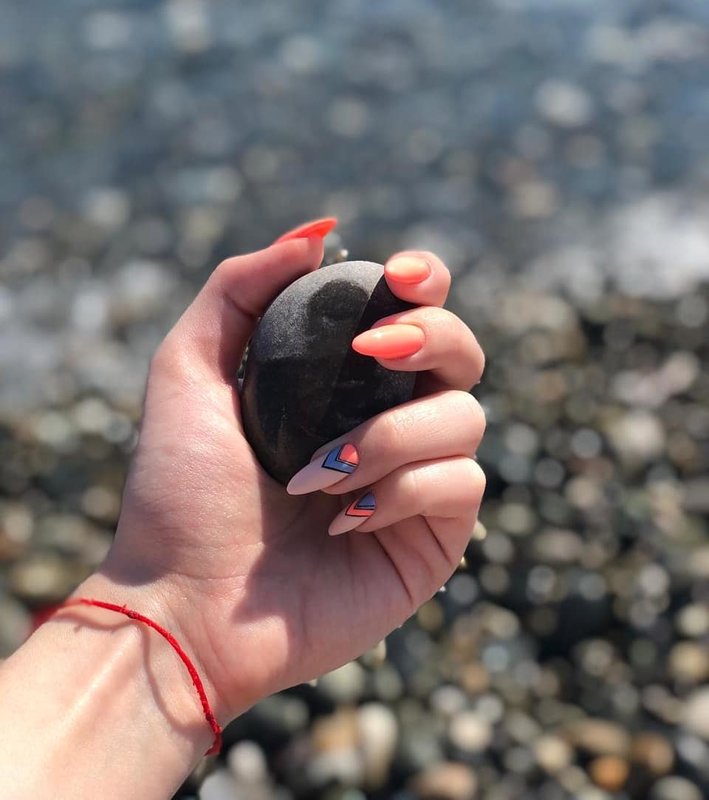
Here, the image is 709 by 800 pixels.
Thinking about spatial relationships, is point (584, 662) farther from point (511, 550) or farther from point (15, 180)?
point (15, 180)

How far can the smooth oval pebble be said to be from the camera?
7.55 feet

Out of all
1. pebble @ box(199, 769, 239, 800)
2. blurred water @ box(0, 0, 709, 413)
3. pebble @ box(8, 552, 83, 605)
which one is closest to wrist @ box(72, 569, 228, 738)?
pebble @ box(199, 769, 239, 800)

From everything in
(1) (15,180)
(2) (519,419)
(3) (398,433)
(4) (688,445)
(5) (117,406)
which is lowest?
(4) (688,445)

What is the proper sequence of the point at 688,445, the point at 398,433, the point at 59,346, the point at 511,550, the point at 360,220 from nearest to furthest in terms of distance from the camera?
the point at 398,433 → the point at 511,550 → the point at 688,445 → the point at 59,346 → the point at 360,220

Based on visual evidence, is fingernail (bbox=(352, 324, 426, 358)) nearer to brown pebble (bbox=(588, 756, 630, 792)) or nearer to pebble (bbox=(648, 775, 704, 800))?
brown pebble (bbox=(588, 756, 630, 792))

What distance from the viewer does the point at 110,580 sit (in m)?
2.38

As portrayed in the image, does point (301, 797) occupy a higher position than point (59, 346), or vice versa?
point (59, 346)

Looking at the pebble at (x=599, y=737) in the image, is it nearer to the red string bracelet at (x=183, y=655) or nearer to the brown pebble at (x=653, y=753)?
the brown pebble at (x=653, y=753)

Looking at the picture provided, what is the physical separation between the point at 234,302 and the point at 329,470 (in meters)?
0.61

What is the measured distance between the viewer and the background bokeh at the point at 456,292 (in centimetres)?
361

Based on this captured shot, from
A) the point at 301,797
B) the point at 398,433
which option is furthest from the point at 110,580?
the point at 301,797

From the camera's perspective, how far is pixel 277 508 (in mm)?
2434

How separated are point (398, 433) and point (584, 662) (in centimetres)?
218

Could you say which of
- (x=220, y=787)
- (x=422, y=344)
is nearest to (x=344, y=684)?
(x=220, y=787)
